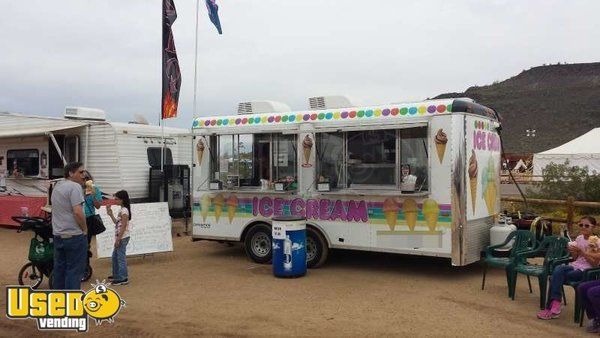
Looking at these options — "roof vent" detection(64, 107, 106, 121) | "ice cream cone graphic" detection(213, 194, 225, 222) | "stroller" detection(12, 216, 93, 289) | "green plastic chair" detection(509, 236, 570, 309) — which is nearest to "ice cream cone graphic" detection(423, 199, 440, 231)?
"green plastic chair" detection(509, 236, 570, 309)

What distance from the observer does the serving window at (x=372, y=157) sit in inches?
308

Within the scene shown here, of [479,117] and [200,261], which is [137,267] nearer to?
[200,261]

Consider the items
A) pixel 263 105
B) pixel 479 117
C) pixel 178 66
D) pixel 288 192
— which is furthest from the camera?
pixel 178 66

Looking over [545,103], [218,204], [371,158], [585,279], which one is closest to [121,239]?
[218,204]

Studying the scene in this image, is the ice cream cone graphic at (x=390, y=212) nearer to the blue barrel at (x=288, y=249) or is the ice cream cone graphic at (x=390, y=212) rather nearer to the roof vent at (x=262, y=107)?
the blue barrel at (x=288, y=249)

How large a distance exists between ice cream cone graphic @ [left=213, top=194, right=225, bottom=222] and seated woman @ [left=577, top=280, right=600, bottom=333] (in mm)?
5725

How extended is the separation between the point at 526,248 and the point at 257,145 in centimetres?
437

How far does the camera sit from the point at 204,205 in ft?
31.9

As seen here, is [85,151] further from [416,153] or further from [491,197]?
[491,197]

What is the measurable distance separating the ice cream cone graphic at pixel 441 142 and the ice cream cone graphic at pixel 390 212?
3.01 feet

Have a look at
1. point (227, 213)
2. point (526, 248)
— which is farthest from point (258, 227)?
point (526, 248)

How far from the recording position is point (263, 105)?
940cm

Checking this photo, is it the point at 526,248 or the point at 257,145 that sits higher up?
the point at 257,145

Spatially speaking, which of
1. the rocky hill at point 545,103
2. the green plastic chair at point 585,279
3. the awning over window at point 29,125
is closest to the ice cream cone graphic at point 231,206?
the green plastic chair at point 585,279
